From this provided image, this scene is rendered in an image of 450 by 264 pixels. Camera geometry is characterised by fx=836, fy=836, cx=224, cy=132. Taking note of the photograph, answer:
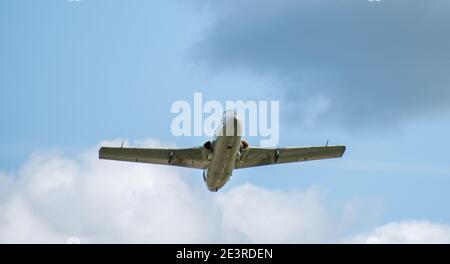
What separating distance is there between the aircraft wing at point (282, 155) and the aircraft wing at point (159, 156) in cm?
474

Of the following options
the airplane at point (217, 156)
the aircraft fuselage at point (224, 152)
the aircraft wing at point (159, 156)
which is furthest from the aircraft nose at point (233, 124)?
the aircraft wing at point (159, 156)

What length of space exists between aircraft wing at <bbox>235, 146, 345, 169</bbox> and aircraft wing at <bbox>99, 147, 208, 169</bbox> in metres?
4.74

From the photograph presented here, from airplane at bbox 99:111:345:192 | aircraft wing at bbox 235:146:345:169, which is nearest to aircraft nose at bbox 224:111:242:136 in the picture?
airplane at bbox 99:111:345:192

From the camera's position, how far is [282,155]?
94.8m

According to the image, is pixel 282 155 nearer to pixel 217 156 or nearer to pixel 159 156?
pixel 217 156

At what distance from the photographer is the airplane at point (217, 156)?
85250mm

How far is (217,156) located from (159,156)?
1219cm

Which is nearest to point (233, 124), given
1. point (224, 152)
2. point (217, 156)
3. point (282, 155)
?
point (224, 152)
